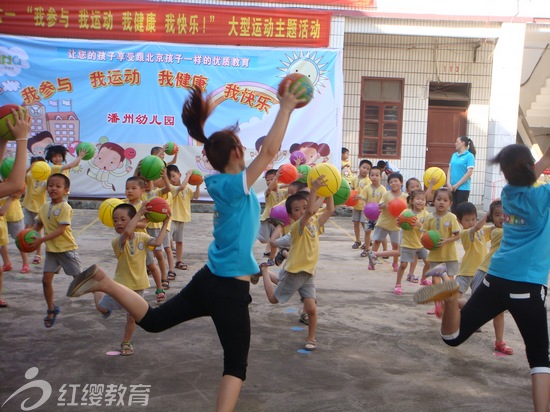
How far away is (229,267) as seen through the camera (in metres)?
3.28

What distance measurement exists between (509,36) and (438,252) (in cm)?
885

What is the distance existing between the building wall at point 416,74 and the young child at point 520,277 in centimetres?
1166

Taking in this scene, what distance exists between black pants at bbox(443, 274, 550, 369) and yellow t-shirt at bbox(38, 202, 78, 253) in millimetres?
3403

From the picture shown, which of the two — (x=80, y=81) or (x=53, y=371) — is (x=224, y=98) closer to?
(x=80, y=81)

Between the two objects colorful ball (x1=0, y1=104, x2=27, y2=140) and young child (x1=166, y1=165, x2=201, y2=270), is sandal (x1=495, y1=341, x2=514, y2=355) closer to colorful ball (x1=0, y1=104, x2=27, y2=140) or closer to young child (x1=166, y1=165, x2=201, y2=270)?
colorful ball (x1=0, y1=104, x2=27, y2=140)

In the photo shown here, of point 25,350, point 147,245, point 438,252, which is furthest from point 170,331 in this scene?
point 438,252

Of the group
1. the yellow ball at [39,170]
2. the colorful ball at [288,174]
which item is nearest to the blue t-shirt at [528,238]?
the colorful ball at [288,174]

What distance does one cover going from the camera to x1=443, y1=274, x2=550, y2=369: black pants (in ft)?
12.0

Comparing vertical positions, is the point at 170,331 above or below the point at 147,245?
below

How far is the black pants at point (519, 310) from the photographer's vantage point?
3.64 m

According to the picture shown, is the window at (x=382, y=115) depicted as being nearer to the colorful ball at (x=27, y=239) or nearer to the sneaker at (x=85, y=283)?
the colorful ball at (x=27, y=239)

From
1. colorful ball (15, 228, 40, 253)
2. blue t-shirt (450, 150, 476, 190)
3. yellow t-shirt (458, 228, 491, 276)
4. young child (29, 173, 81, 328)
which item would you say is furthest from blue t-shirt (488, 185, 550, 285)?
blue t-shirt (450, 150, 476, 190)

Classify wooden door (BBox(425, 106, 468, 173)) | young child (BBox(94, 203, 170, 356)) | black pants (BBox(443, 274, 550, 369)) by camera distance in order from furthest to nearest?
wooden door (BBox(425, 106, 468, 173)) < young child (BBox(94, 203, 170, 356)) < black pants (BBox(443, 274, 550, 369))

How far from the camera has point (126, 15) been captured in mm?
13453
